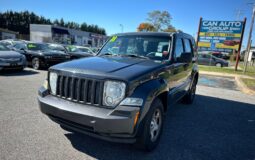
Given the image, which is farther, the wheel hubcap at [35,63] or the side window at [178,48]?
the wheel hubcap at [35,63]

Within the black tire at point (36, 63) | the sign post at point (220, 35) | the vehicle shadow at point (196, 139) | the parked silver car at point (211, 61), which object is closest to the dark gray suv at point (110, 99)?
the vehicle shadow at point (196, 139)

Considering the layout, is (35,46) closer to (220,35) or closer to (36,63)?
(36,63)

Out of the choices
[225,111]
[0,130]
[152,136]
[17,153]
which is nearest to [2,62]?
[0,130]

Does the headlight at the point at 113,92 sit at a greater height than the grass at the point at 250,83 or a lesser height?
greater


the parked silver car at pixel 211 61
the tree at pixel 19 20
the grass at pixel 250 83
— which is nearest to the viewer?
the grass at pixel 250 83

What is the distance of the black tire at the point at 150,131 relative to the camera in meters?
2.63

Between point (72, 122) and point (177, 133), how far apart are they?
219cm

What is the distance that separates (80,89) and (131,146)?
1.31 metres

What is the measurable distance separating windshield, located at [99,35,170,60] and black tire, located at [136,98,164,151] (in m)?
1.14

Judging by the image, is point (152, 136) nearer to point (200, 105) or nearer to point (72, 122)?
point (72, 122)

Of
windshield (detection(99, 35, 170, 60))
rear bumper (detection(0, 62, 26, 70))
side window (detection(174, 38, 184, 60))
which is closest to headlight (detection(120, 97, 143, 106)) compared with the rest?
windshield (detection(99, 35, 170, 60))

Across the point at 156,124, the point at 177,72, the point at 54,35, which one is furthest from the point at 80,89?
the point at 54,35

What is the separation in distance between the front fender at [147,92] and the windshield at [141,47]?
38.3 inches

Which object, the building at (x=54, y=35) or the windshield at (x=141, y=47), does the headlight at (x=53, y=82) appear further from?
the building at (x=54, y=35)
